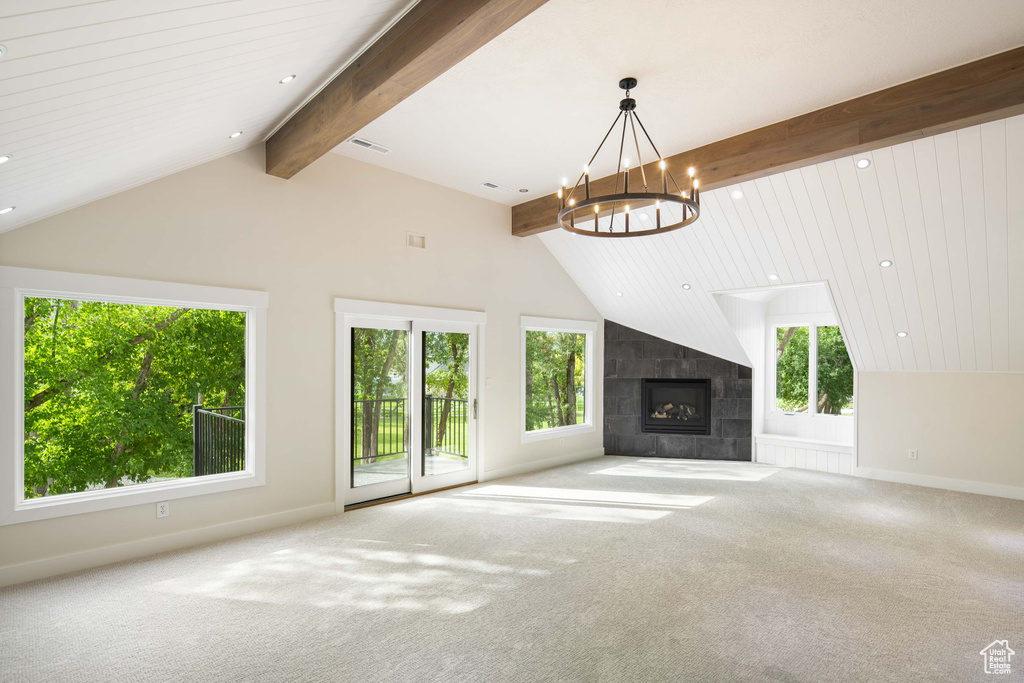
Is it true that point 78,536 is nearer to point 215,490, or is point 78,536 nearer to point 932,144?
point 215,490

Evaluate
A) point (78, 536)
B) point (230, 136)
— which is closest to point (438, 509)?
point (78, 536)

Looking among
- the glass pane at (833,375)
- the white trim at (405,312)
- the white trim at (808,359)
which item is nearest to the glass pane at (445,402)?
the white trim at (405,312)

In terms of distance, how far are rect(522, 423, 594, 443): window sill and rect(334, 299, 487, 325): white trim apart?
1681 mm

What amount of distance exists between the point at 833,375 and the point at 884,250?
298 centimetres

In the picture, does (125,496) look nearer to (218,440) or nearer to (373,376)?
(218,440)

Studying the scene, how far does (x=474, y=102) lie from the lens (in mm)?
3865

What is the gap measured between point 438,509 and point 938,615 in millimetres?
3770

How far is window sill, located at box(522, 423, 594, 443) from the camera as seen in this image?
693 centimetres

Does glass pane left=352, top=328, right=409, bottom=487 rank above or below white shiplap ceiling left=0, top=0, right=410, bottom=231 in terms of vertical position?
below

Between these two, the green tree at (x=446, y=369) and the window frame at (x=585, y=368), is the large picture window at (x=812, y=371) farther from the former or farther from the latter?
the green tree at (x=446, y=369)

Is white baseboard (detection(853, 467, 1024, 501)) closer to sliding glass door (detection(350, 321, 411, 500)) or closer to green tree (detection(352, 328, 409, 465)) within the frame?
sliding glass door (detection(350, 321, 411, 500))

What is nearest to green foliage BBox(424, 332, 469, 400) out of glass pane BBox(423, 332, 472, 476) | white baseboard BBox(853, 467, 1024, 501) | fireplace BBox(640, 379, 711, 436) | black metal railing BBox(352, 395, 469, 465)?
glass pane BBox(423, 332, 472, 476)

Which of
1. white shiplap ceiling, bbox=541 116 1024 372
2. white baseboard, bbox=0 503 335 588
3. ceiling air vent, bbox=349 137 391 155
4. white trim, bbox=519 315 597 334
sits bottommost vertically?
white baseboard, bbox=0 503 335 588

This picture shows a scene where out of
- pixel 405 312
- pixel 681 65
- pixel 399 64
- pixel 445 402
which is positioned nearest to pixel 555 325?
pixel 445 402
